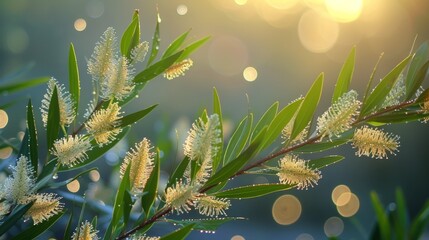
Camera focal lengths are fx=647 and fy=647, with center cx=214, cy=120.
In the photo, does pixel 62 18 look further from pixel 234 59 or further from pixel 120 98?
pixel 120 98

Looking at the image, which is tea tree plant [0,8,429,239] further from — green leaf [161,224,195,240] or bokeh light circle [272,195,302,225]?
bokeh light circle [272,195,302,225]

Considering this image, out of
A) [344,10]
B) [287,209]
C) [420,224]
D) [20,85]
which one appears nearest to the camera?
[20,85]

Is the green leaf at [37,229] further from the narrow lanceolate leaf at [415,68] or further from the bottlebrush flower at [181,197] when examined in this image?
the narrow lanceolate leaf at [415,68]

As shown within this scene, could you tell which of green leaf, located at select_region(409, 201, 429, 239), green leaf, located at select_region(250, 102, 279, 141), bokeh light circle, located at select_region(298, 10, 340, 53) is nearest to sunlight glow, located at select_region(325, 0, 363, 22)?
bokeh light circle, located at select_region(298, 10, 340, 53)

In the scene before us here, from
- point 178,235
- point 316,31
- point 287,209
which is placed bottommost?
point 178,235

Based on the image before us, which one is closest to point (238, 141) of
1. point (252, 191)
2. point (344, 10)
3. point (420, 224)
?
point (252, 191)

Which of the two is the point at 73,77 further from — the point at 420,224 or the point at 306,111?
the point at 420,224

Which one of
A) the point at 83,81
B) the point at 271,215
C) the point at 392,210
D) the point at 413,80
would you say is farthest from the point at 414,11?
the point at 413,80

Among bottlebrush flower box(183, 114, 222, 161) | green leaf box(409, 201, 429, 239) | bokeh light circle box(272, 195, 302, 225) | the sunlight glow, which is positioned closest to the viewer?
bottlebrush flower box(183, 114, 222, 161)
